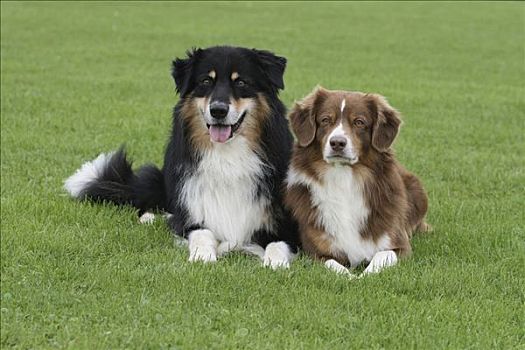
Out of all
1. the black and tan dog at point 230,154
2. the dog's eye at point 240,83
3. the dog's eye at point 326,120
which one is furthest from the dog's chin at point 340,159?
the dog's eye at point 240,83

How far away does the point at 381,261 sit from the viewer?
6.03m

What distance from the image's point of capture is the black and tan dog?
6328mm

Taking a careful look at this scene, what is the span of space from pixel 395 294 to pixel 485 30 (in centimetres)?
2435

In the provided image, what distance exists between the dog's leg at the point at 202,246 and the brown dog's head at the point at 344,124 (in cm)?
107

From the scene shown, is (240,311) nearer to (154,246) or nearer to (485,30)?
(154,246)

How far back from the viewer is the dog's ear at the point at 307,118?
6164mm

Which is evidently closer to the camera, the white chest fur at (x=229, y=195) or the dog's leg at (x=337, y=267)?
the dog's leg at (x=337, y=267)

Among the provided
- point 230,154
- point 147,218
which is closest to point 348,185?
point 230,154

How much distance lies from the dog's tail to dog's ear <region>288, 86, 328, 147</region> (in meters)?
1.89

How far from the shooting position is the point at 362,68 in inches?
728

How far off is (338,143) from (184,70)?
4.72ft

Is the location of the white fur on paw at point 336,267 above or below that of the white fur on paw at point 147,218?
above

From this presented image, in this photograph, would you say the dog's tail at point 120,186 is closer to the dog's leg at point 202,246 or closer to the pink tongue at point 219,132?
the dog's leg at point 202,246

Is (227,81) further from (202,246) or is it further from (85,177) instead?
(85,177)
